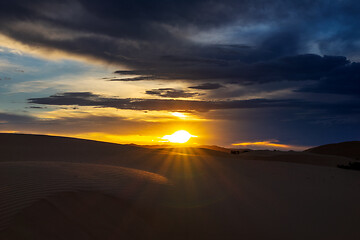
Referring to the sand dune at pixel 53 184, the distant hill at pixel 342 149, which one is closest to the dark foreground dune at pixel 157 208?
the sand dune at pixel 53 184

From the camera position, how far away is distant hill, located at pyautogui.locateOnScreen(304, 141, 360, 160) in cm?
3559

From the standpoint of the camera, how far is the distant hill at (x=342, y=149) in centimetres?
3559

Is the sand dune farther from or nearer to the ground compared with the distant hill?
nearer to the ground

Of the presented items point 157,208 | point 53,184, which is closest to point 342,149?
point 157,208

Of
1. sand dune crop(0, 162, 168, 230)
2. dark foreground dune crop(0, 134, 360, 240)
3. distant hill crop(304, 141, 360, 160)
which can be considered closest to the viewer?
dark foreground dune crop(0, 134, 360, 240)

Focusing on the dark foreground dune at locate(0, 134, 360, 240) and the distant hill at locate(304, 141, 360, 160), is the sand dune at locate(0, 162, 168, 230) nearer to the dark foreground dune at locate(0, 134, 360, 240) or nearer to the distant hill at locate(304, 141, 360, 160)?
the dark foreground dune at locate(0, 134, 360, 240)

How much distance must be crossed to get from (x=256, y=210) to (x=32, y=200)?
17.4ft

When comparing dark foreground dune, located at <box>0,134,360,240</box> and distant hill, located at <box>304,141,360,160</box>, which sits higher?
distant hill, located at <box>304,141,360,160</box>

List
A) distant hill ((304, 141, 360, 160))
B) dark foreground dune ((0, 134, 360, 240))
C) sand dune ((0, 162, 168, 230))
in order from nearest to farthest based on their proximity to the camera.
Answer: dark foreground dune ((0, 134, 360, 240)), sand dune ((0, 162, 168, 230)), distant hill ((304, 141, 360, 160))

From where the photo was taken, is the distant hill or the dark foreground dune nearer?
the dark foreground dune

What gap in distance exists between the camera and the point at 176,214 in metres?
7.04

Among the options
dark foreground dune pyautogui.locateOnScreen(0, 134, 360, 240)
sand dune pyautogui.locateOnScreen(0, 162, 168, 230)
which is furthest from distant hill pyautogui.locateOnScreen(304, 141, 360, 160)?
sand dune pyautogui.locateOnScreen(0, 162, 168, 230)

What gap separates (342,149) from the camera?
122 ft

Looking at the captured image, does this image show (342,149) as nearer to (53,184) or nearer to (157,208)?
(157,208)
